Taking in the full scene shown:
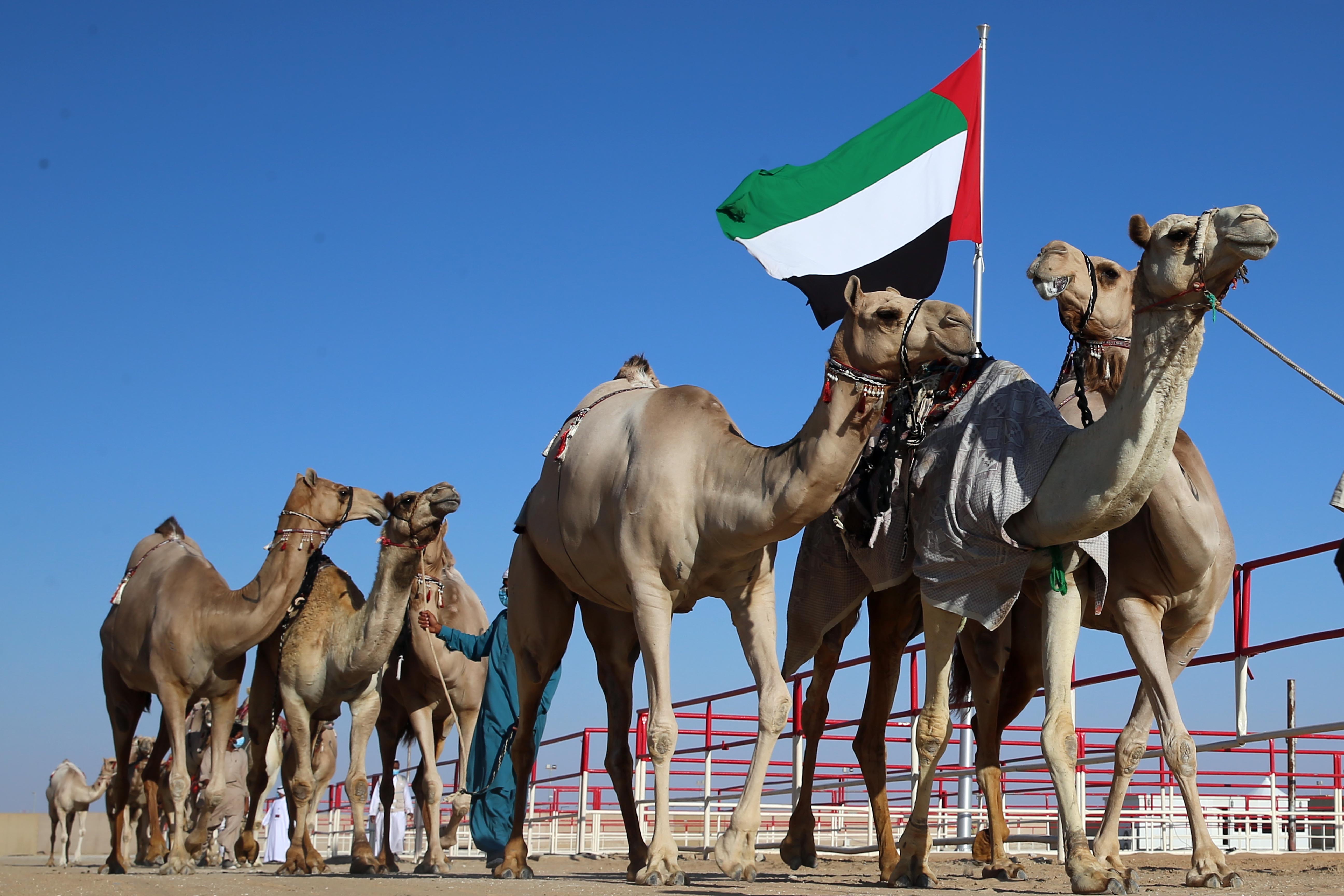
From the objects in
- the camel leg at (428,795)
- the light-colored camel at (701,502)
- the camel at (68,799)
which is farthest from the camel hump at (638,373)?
the camel at (68,799)

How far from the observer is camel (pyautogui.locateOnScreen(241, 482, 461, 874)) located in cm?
1127

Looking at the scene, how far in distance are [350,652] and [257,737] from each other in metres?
1.82

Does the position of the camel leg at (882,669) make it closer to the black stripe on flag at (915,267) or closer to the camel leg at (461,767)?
the black stripe on flag at (915,267)

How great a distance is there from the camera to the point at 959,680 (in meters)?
9.68

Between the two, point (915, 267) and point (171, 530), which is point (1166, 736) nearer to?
point (915, 267)

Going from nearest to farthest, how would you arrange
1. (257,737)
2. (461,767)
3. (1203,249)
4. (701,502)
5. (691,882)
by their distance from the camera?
(1203,249) → (691,882) → (701,502) → (257,737) → (461,767)

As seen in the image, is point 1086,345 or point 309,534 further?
point 309,534

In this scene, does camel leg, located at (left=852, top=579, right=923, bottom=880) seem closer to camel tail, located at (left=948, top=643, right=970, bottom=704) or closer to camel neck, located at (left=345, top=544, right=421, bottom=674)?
camel tail, located at (left=948, top=643, right=970, bottom=704)

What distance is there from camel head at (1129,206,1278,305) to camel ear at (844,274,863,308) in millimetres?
1536

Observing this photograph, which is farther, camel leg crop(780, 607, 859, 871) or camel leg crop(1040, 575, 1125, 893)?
camel leg crop(780, 607, 859, 871)

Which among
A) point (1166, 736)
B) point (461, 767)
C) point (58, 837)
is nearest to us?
point (1166, 736)

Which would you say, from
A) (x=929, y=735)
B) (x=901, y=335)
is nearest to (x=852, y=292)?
(x=901, y=335)

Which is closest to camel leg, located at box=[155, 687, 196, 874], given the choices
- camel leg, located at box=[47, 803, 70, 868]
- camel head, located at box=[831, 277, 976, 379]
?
camel head, located at box=[831, 277, 976, 379]

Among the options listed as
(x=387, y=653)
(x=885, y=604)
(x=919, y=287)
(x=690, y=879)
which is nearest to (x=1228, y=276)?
(x=885, y=604)
